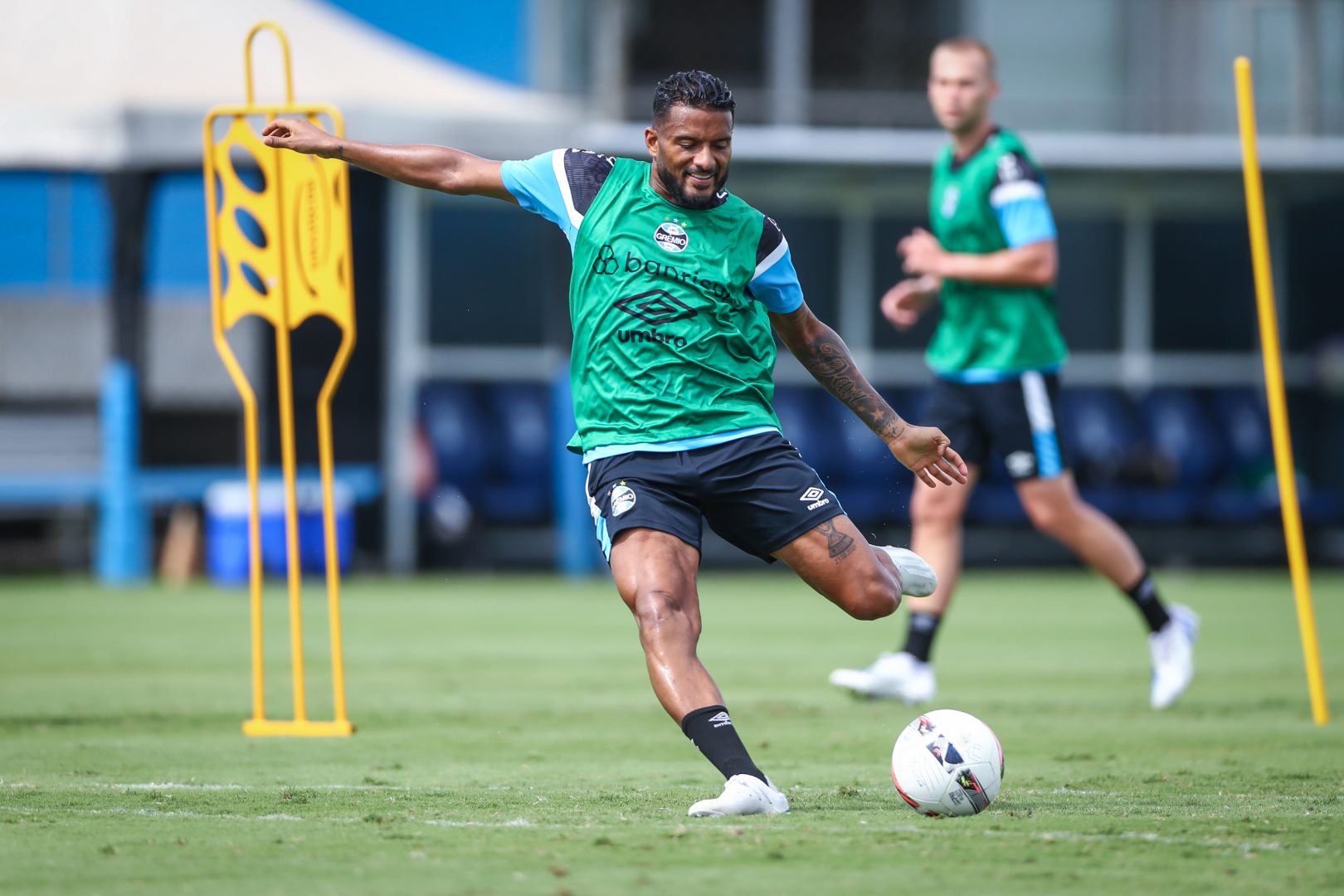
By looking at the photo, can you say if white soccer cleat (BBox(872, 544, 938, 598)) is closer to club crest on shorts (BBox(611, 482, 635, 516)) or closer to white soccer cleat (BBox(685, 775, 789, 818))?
club crest on shorts (BBox(611, 482, 635, 516))

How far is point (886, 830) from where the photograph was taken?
186 inches

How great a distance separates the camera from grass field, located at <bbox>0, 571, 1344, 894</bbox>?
4152mm

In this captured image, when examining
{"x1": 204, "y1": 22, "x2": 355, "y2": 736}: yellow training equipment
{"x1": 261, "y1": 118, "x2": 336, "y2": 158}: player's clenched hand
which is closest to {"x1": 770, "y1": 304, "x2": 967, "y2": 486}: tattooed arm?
{"x1": 261, "y1": 118, "x2": 336, "y2": 158}: player's clenched hand

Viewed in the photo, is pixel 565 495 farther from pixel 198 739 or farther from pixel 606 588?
pixel 198 739

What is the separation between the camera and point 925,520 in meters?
8.00

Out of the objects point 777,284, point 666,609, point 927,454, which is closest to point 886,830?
point 666,609

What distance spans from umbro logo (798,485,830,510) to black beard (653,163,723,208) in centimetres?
88

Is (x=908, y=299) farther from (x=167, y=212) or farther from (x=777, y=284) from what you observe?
(x=167, y=212)

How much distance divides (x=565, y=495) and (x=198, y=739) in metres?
12.4

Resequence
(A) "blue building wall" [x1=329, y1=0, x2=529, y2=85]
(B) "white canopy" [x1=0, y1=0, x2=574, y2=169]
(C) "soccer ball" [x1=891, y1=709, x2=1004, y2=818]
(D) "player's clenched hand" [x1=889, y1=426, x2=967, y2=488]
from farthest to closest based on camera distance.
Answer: (A) "blue building wall" [x1=329, y1=0, x2=529, y2=85], (B) "white canopy" [x1=0, y1=0, x2=574, y2=169], (D) "player's clenched hand" [x1=889, y1=426, x2=967, y2=488], (C) "soccer ball" [x1=891, y1=709, x2=1004, y2=818]

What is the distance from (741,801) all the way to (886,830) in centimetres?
38

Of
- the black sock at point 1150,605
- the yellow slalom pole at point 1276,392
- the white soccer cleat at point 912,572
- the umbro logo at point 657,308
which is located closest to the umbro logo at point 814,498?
the white soccer cleat at point 912,572

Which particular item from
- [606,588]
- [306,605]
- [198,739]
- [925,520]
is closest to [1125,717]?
[925,520]

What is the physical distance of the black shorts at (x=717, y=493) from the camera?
17.1 ft
